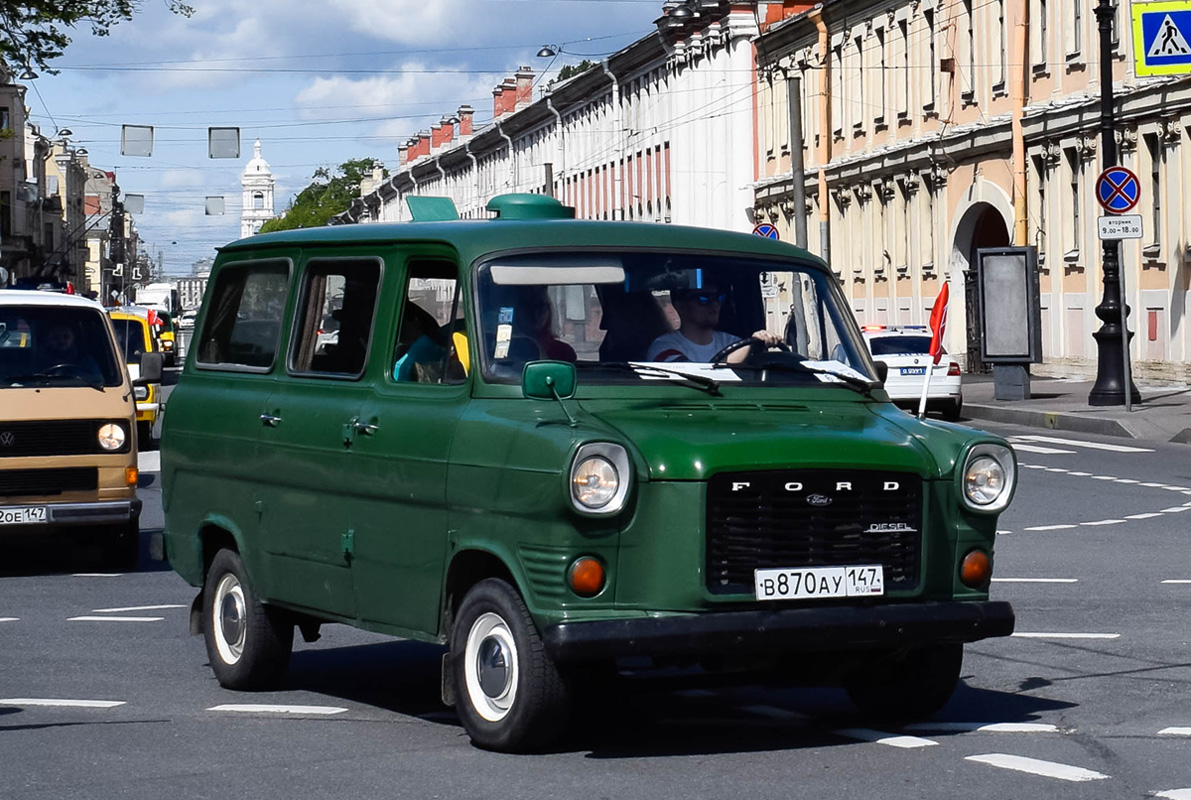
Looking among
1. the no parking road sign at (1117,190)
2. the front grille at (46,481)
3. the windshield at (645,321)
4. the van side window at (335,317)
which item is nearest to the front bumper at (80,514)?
the front grille at (46,481)

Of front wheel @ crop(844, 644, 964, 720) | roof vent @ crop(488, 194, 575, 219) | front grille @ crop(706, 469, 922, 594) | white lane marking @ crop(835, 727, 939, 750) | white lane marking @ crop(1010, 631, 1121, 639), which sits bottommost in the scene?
white lane marking @ crop(1010, 631, 1121, 639)

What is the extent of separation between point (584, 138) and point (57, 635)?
83988 millimetres

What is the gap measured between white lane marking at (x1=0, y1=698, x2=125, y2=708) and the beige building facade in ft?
106

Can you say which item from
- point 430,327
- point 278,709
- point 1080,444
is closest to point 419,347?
point 430,327

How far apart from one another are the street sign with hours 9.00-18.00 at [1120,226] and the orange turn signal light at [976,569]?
23044 mm

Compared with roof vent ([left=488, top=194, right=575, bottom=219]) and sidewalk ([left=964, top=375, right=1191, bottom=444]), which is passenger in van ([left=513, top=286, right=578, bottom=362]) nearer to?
roof vent ([left=488, top=194, right=575, bottom=219])

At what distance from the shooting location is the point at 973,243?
170ft

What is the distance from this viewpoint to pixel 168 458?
9977 mm

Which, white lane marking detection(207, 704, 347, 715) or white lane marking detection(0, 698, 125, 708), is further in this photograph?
white lane marking detection(0, 698, 125, 708)

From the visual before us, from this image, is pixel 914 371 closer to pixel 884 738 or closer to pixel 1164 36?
pixel 1164 36

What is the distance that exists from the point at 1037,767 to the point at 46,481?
960cm

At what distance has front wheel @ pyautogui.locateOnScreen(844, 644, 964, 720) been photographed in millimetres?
7957

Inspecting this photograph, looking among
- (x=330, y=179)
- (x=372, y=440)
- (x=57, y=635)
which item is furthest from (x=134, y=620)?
(x=330, y=179)

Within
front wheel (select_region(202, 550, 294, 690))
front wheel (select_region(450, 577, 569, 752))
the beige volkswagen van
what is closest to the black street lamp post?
the beige volkswagen van
